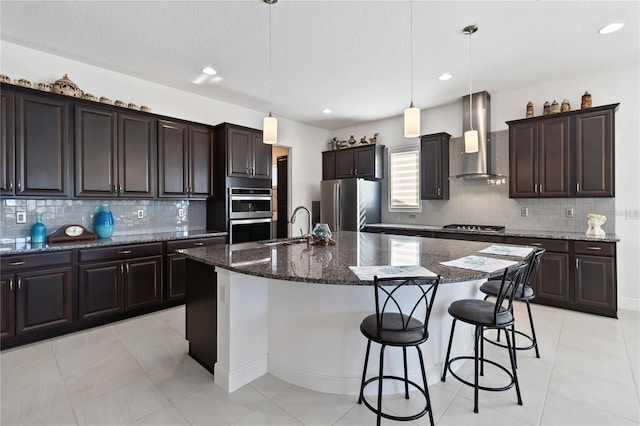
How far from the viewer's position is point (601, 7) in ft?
8.30

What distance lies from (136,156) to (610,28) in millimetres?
4968

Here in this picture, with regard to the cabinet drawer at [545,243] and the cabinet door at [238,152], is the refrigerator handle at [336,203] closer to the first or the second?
the cabinet door at [238,152]

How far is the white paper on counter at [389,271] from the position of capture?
164 cm

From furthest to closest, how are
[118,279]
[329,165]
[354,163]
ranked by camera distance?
1. [329,165]
2. [354,163]
3. [118,279]

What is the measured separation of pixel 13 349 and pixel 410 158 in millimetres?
5497

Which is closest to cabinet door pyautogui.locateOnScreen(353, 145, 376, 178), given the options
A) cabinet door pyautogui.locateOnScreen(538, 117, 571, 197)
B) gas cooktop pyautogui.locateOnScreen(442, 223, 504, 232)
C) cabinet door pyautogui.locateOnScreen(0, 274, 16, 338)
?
gas cooktop pyautogui.locateOnScreen(442, 223, 504, 232)

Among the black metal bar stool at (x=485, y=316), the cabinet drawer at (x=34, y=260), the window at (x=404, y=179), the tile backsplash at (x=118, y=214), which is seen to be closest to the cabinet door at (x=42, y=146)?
the tile backsplash at (x=118, y=214)

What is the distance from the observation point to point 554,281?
3.68 m

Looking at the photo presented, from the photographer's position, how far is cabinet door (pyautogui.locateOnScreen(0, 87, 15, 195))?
2795 millimetres

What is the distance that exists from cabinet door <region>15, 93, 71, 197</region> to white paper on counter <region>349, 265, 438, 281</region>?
3.13m

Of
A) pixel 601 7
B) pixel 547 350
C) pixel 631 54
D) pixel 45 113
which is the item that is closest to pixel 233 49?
pixel 45 113

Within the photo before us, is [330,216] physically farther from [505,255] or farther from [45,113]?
[45,113]

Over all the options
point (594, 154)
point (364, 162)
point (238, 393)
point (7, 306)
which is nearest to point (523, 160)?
point (594, 154)

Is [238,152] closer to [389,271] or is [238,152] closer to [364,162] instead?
[364,162]
